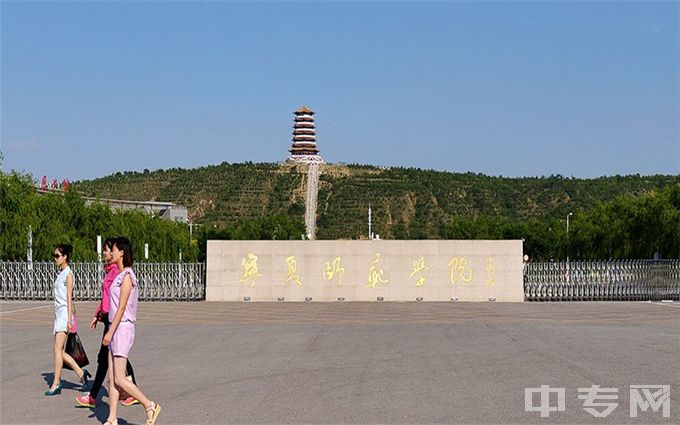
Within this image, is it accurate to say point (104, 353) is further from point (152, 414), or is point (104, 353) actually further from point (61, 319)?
point (152, 414)

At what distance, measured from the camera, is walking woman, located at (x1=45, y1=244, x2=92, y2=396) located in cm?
1172

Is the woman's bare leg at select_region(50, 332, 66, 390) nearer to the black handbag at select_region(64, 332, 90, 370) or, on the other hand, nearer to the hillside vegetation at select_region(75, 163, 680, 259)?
the black handbag at select_region(64, 332, 90, 370)

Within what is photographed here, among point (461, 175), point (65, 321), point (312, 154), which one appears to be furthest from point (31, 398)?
point (312, 154)

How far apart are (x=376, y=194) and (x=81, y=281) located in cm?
8574

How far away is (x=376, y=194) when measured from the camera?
392 feet

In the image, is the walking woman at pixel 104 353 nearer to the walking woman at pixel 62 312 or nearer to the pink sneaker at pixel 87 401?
the pink sneaker at pixel 87 401

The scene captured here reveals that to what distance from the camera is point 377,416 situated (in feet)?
31.7

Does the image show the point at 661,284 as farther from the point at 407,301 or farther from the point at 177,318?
the point at 177,318

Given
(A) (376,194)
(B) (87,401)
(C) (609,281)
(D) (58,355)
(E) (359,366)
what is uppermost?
(A) (376,194)

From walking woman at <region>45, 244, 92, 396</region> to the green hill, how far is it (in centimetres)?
9381

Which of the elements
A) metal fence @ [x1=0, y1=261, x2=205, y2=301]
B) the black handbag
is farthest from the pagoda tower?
the black handbag

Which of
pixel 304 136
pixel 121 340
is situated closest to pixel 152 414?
pixel 121 340

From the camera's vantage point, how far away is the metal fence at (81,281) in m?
35.1

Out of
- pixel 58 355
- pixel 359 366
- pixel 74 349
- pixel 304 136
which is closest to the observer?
pixel 58 355
